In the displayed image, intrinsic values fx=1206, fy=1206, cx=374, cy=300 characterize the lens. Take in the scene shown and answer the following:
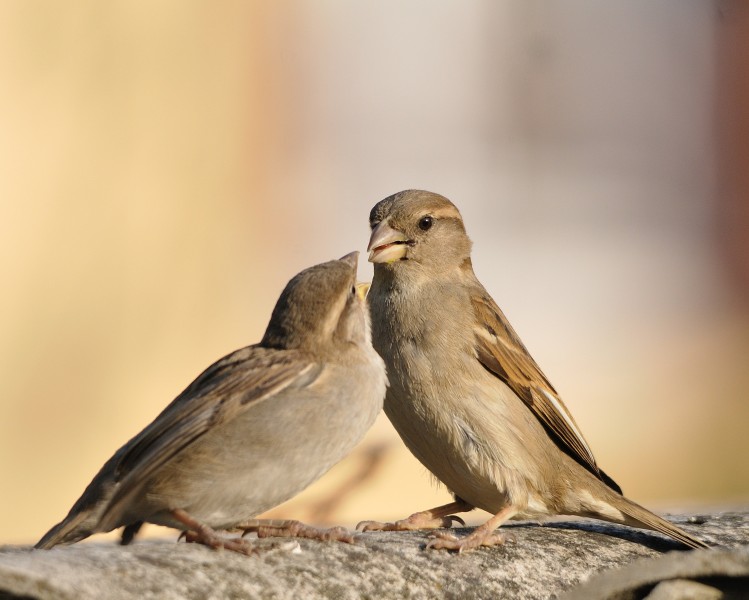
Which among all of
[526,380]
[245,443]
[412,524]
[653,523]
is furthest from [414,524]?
[245,443]

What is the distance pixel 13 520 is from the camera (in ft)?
20.4

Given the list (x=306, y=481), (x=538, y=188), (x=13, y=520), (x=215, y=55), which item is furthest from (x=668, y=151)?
(x=306, y=481)

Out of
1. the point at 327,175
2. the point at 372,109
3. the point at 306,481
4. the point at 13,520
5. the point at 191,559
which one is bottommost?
the point at 191,559

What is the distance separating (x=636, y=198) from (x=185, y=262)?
11.9 feet

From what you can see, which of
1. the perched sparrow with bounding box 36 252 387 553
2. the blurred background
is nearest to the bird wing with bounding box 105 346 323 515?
the perched sparrow with bounding box 36 252 387 553

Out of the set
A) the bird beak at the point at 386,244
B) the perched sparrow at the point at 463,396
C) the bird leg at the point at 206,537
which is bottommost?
the bird leg at the point at 206,537

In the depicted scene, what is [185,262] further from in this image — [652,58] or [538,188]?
[652,58]

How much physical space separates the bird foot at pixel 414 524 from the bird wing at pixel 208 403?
0.91m

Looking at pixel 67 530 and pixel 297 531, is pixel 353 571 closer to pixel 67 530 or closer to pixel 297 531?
pixel 297 531

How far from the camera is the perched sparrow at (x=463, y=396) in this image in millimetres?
3920

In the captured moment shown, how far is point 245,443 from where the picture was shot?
9.41ft

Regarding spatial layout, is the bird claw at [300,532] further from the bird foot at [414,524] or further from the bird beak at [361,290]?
the bird foot at [414,524]

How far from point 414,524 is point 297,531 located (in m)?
1.06

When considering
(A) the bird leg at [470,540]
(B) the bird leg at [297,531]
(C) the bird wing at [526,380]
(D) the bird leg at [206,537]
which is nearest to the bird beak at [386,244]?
(C) the bird wing at [526,380]
